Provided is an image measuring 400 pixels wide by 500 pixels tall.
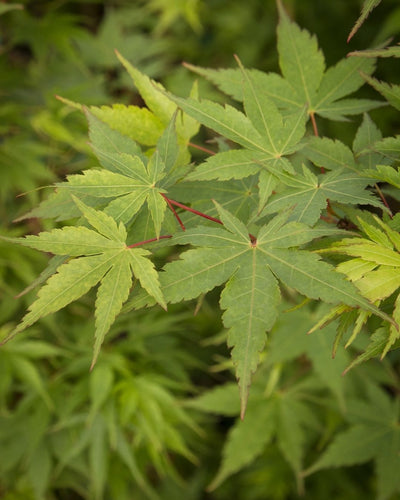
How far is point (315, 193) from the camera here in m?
0.69

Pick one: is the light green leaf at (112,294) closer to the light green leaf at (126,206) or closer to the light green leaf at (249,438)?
the light green leaf at (126,206)

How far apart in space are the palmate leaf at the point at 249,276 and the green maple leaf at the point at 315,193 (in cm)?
3

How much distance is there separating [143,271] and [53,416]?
1255 mm

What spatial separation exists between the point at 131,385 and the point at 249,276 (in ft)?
3.39

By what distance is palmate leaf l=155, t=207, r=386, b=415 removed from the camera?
599mm

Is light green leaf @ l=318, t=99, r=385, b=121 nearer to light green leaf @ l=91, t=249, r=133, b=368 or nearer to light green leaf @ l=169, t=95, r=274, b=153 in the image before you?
light green leaf @ l=169, t=95, r=274, b=153

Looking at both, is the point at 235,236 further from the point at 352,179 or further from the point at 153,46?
the point at 153,46

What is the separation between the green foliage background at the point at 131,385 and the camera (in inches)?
58.6

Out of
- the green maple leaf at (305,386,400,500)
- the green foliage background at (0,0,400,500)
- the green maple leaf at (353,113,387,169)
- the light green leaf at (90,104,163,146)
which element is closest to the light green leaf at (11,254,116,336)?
the light green leaf at (90,104,163,146)

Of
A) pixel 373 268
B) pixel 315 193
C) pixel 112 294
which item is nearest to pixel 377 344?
pixel 373 268

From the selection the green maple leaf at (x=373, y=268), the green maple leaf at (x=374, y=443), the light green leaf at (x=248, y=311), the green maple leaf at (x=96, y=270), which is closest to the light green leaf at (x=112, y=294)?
the green maple leaf at (x=96, y=270)

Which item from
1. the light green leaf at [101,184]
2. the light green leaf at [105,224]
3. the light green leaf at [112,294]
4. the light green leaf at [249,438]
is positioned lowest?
the light green leaf at [249,438]

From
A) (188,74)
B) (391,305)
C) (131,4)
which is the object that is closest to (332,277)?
(391,305)

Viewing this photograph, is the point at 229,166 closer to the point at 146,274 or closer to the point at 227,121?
the point at 227,121
